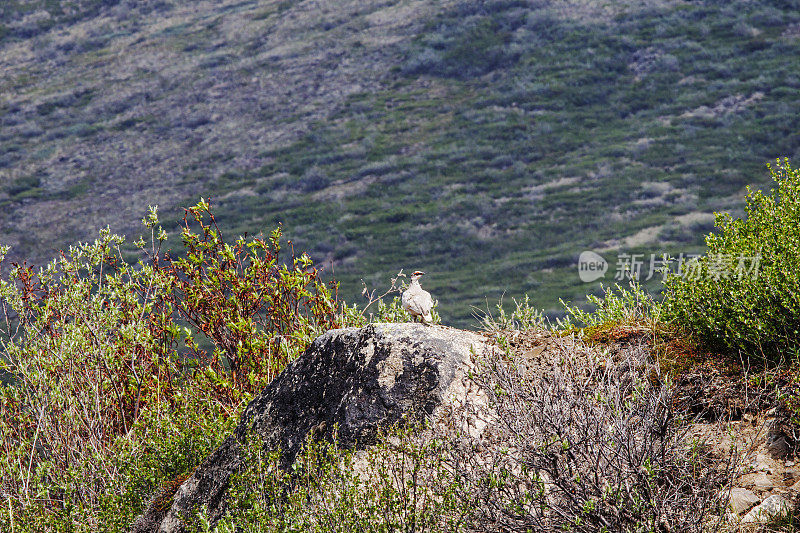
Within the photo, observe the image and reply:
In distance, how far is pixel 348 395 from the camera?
4785 millimetres

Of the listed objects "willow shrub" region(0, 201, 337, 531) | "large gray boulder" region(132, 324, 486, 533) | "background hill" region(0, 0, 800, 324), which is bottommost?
"background hill" region(0, 0, 800, 324)

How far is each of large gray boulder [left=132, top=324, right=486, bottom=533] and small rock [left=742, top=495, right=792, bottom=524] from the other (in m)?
1.46

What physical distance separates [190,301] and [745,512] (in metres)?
5.07

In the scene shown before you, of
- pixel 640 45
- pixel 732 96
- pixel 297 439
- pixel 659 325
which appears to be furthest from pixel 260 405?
pixel 640 45

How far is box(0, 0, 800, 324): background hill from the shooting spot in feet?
184

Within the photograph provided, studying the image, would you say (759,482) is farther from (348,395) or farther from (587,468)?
(348,395)

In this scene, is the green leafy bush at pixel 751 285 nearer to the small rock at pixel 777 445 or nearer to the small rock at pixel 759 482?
the small rock at pixel 777 445

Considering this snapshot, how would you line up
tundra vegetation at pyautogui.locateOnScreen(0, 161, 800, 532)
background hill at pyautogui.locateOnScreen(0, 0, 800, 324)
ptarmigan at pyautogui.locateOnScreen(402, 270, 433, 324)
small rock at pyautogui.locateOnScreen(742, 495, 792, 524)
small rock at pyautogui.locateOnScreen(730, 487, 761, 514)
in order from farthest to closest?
background hill at pyautogui.locateOnScreen(0, 0, 800, 324) → ptarmigan at pyautogui.locateOnScreen(402, 270, 433, 324) → small rock at pyautogui.locateOnScreen(730, 487, 761, 514) → small rock at pyautogui.locateOnScreen(742, 495, 792, 524) → tundra vegetation at pyautogui.locateOnScreen(0, 161, 800, 532)

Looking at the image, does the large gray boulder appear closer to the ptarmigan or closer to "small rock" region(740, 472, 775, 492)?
the ptarmigan

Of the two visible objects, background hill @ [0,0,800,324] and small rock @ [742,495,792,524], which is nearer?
small rock @ [742,495,792,524]

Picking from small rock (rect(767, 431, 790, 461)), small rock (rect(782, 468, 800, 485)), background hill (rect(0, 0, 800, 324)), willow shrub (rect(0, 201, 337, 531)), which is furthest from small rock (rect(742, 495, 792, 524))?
background hill (rect(0, 0, 800, 324))

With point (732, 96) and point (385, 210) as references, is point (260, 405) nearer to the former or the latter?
point (385, 210)

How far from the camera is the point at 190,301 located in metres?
7.15

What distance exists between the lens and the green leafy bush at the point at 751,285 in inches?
184
